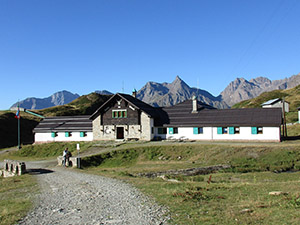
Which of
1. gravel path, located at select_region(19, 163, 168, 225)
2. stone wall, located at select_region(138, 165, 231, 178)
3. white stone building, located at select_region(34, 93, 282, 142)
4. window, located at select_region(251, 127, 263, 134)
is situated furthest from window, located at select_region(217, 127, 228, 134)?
gravel path, located at select_region(19, 163, 168, 225)

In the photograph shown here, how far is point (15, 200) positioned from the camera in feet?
46.9

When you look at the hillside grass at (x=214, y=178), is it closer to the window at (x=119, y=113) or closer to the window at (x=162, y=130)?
the window at (x=162, y=130)

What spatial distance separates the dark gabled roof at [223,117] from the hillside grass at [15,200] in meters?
29.8

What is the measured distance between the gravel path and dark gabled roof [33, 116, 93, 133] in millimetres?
34103

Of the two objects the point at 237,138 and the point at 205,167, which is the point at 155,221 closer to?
the point at 205,167

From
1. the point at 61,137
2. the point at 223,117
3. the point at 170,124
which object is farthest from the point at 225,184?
the point at 61,137

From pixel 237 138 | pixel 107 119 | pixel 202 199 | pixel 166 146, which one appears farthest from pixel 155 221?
pixel 107 119

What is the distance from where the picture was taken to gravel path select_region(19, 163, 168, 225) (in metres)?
10.6

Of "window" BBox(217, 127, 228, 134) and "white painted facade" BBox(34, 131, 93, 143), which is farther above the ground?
"window" BBox(217, 127, 228, 134)

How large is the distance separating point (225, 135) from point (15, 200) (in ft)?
112

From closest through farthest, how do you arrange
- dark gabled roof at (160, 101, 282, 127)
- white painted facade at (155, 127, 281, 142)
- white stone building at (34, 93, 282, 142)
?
white painted facade at (155, 127, 281, 142)
dark gabled roof at (160, 101, 282, 127)
white stone building at (34, 93, 282, 142)

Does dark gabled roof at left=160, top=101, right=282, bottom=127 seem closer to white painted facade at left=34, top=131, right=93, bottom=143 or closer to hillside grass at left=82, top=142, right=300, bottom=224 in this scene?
hillside grass at left=82, top=142, right=300, bottom=224

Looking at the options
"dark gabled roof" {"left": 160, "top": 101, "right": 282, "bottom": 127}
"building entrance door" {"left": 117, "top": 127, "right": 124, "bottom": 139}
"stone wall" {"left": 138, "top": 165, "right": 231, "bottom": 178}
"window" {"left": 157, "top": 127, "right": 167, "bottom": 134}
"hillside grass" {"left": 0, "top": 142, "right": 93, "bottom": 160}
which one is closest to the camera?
"stone wall" {"left": 138, "top": 165, "right": 231, "bottom": 178}

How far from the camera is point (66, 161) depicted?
30562 mm
